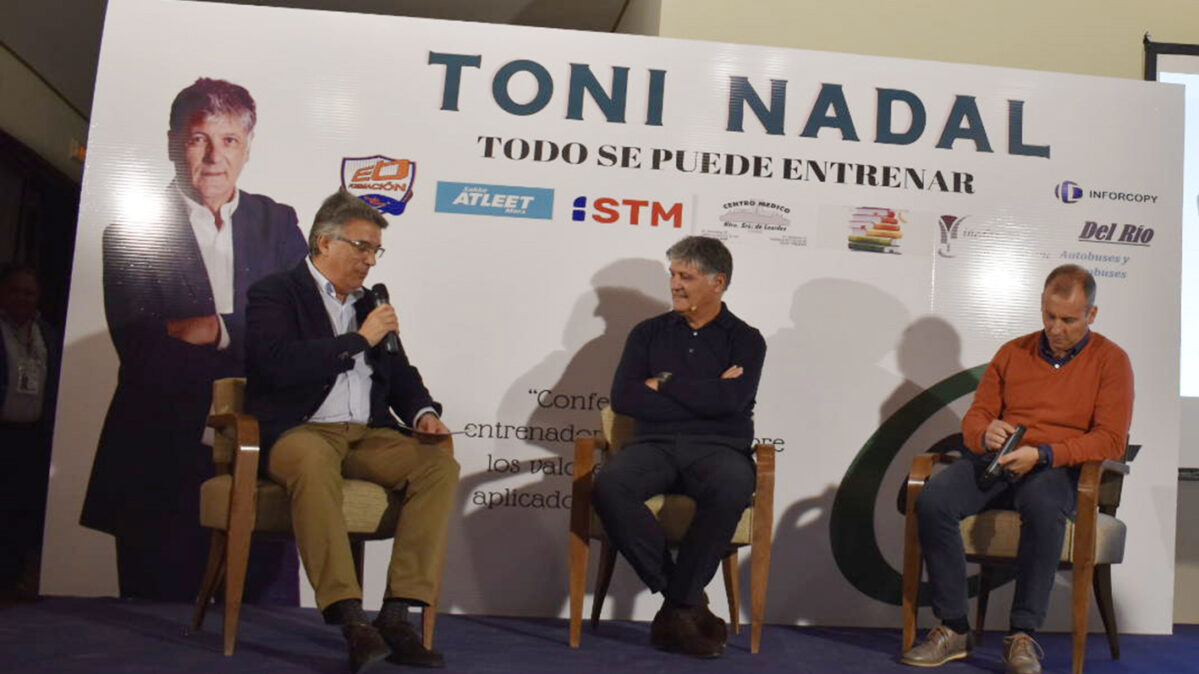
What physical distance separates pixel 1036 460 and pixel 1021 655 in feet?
1.81

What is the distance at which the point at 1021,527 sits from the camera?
338 cm

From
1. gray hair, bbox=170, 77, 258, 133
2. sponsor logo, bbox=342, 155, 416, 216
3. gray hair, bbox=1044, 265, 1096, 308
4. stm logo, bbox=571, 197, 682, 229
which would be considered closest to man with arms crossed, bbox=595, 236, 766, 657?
stm logo, bbox=571, 197, 682, 229

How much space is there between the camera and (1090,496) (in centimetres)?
331

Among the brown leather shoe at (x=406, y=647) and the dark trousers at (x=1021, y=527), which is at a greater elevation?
the dark trousers at (x=1021, y=527)

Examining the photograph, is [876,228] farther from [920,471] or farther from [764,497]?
[764,497]

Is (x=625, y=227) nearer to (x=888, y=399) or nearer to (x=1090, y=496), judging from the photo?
(x=888, y=399)

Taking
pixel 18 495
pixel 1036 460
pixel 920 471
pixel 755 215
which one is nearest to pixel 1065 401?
pixel 1036 460

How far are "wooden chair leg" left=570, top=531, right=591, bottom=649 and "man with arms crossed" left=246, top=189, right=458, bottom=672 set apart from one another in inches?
21.0

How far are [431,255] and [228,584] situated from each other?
57.7 inches

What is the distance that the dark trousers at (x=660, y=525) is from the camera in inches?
133

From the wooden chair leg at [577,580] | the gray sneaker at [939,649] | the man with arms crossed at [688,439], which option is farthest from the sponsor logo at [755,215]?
the gray sneaker at [939,649]

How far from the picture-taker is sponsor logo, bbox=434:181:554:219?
4.18 meters

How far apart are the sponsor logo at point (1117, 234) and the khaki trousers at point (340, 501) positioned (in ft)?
8.52

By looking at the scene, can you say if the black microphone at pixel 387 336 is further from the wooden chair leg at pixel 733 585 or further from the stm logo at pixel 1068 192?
the stm logo at pixel 1068 192
